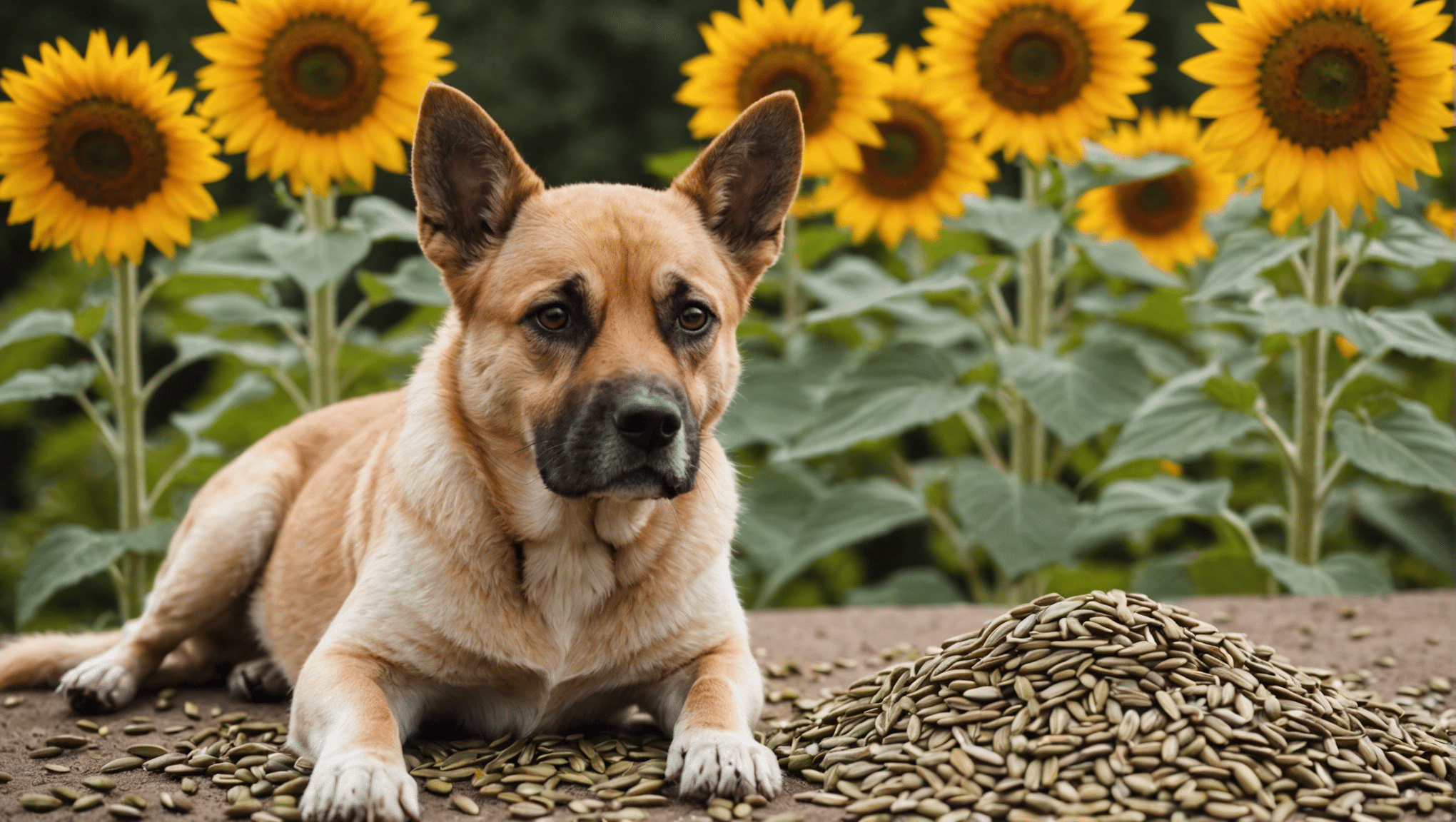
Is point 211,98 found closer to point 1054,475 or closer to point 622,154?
point 1054,475

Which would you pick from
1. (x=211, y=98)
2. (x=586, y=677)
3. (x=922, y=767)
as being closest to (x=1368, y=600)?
(x=922, y=767)

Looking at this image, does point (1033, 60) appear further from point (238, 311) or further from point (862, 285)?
point (238, 311)

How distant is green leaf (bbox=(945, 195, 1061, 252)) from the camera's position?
15.9 feet

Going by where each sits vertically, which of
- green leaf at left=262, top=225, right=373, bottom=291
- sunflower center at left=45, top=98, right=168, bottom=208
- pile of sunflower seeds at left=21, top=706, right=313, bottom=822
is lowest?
pile of sunflower seeds at left=21, top=706, right=313, bottom=822

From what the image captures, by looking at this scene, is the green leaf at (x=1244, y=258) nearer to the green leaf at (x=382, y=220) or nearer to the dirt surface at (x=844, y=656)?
the dirt surface at (x=844, y=656)

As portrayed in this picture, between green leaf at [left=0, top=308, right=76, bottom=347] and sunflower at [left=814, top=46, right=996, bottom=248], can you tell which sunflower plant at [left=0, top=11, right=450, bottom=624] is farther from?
sunflower at [left=814, top=46, right=996, bottom=248]

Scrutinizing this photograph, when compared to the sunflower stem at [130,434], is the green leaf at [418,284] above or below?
above

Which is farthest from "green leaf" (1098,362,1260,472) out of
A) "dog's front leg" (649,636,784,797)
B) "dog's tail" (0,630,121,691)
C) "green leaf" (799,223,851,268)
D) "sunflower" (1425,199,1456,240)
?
"dog's tail" (0,630,121,691)

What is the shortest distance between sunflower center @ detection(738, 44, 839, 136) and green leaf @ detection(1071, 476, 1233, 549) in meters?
2.06

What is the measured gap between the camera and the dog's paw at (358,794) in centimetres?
253

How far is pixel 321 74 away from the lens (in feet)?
14.6

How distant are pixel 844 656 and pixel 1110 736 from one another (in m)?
1.61

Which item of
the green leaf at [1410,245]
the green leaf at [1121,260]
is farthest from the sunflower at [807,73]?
the green leaf at [1410,245]

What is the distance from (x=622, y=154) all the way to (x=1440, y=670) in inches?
253
